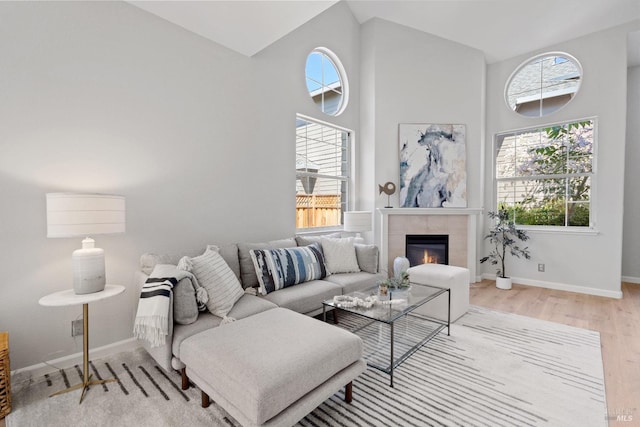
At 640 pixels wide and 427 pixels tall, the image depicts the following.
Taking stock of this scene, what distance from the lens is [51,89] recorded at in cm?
209

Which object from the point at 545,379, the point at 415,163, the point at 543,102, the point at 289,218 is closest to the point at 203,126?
the point at 289,218

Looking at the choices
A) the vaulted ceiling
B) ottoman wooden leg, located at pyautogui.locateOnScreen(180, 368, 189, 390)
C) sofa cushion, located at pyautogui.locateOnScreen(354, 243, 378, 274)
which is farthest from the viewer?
sofa cushion, located at pyautogui.locateOnScreen(354, 243, 378, 274)

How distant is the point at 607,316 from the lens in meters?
3.21

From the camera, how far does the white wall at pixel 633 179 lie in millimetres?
4492

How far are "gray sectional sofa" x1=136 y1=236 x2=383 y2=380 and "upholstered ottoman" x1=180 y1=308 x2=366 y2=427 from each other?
0.53 feet

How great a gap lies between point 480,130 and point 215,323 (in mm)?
4598

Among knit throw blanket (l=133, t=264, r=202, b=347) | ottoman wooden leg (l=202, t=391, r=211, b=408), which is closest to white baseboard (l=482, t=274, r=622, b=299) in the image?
ottoman wooden leg (l=202, t=391, r=211, b=408)

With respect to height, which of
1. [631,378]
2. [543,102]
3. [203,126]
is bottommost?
[631,378]

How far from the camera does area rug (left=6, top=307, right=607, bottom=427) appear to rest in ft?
5.34

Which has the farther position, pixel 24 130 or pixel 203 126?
pixel 203 126

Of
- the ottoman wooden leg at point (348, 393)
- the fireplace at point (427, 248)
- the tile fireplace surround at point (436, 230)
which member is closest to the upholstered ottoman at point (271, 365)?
the ottoman wooden leg at point (348, 393)

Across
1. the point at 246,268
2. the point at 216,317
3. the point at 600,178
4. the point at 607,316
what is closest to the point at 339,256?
the point at 246,268

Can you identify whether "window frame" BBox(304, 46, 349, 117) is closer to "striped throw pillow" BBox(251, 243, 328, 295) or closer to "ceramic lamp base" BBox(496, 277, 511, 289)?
"striped throw pillow" BBox(251, 243, 328, 295)

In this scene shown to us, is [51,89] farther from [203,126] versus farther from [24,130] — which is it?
[203,126]
